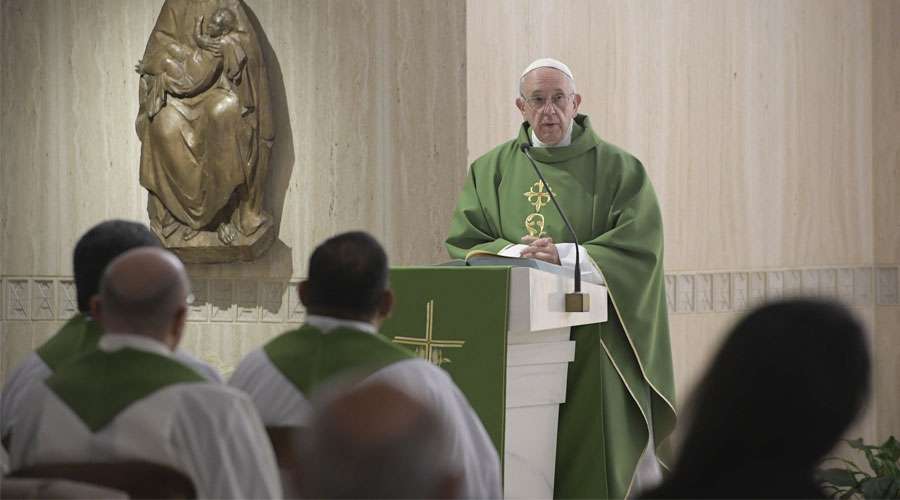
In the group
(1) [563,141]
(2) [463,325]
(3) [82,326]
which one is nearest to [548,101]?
(1) [563,141]

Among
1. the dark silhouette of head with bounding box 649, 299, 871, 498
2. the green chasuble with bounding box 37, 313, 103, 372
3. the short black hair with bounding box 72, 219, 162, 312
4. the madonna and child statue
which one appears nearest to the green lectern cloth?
the short black hair with bounding box 72, 219, 162, 312

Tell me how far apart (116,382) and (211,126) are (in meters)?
5.38

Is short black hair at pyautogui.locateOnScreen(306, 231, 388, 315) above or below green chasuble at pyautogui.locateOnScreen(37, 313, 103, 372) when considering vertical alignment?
above

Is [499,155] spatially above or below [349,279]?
above

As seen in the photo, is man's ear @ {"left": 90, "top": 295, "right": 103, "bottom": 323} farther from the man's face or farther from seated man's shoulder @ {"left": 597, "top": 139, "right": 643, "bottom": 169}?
seated man's shoulder @ {"left": 597, "top": 139, "right": 643, "bottom": 169}

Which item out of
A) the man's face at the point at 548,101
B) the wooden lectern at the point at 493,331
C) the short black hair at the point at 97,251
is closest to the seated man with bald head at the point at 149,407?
the short black hair at the point at 97,251

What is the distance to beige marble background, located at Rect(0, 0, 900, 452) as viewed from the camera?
729cm

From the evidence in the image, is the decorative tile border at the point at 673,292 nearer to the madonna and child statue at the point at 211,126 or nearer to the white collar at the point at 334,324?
the madonna and child statue at the point at 211,126

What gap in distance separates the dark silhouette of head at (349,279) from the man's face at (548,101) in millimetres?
2822

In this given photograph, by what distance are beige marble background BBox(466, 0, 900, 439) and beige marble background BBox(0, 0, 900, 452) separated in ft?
0.05

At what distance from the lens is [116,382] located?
2387mm

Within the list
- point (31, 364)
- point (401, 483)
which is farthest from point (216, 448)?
point (401, 483)

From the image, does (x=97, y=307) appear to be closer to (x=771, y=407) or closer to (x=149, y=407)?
(x=149, y=407)

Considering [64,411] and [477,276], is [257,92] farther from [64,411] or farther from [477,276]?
[64,411]
